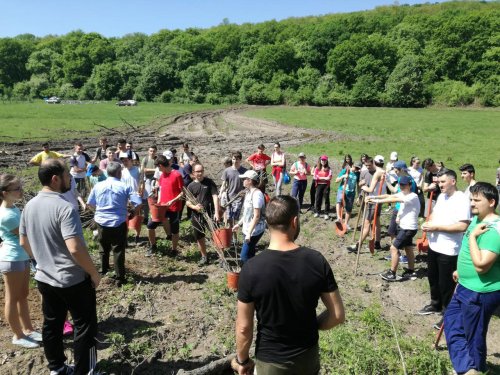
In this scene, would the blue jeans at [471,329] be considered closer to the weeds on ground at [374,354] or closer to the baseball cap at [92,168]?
the weeds on ground at [374,354]

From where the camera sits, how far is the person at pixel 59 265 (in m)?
3.76

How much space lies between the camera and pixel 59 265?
3861 mm

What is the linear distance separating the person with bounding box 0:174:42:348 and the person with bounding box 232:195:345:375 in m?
3.25

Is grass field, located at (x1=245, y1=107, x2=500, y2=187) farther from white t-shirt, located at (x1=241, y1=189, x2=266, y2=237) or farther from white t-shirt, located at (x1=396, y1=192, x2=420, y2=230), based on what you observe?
white t-shirt, located at (x1=241, y1=189, x2=266, y2=237)

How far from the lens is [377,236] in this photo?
878 centimetres

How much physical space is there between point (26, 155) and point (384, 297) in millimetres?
18856

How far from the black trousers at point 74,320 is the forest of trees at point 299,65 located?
6378 cm

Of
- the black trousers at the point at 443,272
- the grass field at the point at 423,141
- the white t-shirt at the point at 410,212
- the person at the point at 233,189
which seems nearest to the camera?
the black trousers at the point at 443,272

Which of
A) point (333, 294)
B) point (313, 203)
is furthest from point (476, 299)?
point (313, 203)

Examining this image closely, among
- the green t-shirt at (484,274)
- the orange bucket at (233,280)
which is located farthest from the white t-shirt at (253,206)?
the green t-shirt at (484,274)

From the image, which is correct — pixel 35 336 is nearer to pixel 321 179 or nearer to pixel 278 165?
pixel 321 179

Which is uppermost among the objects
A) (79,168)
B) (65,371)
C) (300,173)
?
(79,168)

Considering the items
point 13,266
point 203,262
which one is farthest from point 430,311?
point 13,266

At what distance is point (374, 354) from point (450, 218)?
2121 millimetres
